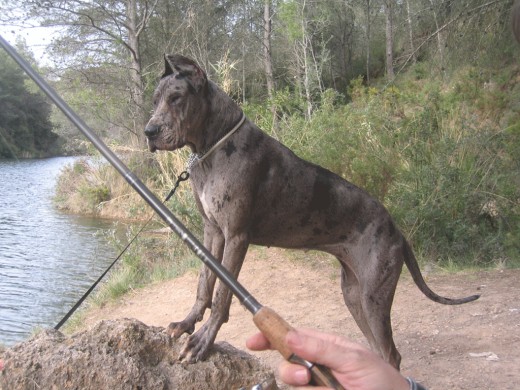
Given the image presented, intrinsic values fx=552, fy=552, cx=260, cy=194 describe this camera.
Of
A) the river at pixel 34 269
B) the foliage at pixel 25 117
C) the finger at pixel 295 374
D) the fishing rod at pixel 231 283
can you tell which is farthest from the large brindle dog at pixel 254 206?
the river at pixel 34 269

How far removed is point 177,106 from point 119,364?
5.04 ft

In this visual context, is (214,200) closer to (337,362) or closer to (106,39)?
(337,362)

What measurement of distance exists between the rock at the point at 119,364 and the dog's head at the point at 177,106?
1190mm

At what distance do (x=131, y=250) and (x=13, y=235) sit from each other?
3058mm

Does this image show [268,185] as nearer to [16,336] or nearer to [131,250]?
[16,336]

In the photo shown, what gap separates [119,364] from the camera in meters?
3.21

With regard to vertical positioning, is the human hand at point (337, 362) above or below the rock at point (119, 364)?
above

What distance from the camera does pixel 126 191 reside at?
710 inches

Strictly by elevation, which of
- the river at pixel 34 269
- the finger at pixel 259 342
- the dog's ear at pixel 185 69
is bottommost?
the river at pixel 34 269

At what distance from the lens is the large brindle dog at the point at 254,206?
10.8 ft

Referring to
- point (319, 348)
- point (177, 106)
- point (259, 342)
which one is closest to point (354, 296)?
point (177, 106)

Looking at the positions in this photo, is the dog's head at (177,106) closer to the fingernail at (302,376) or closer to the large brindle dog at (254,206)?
the large brindle dog at (254,206)

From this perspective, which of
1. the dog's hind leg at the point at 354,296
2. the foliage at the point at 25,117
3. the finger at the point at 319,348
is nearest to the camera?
the finger at the point at 319,348

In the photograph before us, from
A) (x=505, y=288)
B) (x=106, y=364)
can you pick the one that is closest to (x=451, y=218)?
(x=505, y=288)
